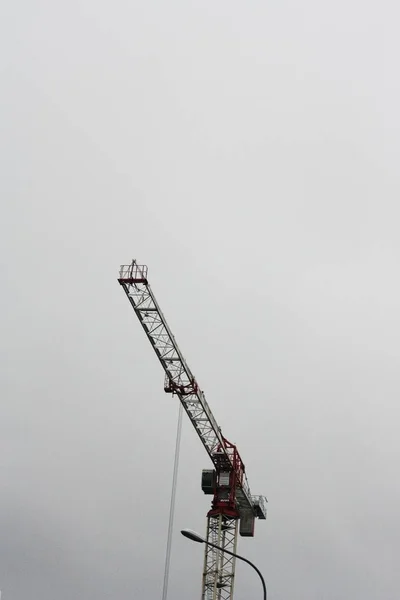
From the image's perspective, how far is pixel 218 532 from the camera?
305 ft

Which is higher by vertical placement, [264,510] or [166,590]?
[264,510]

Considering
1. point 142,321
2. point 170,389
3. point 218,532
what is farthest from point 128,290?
point 218,532

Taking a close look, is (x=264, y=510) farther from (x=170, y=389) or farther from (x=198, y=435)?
(x=170, y=389)

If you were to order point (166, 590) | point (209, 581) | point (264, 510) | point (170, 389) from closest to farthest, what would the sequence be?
point (166, 590) < point (170, 389) < point (209, 581) < point (264, 510)

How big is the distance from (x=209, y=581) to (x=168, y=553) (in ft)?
56.6

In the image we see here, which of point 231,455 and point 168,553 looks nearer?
point 168,553

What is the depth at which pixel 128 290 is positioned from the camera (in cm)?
8019

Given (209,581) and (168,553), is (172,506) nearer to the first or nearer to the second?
(168,553)

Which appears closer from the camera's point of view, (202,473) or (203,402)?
(203,402)

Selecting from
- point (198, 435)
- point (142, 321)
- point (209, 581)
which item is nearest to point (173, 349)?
point (142, 321)

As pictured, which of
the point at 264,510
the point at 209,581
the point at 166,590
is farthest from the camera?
the point at 264,510

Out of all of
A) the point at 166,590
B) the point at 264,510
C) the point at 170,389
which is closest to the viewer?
the point at 166,590

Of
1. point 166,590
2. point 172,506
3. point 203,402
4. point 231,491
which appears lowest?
point 166,590

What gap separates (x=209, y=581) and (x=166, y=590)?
16043 mm
